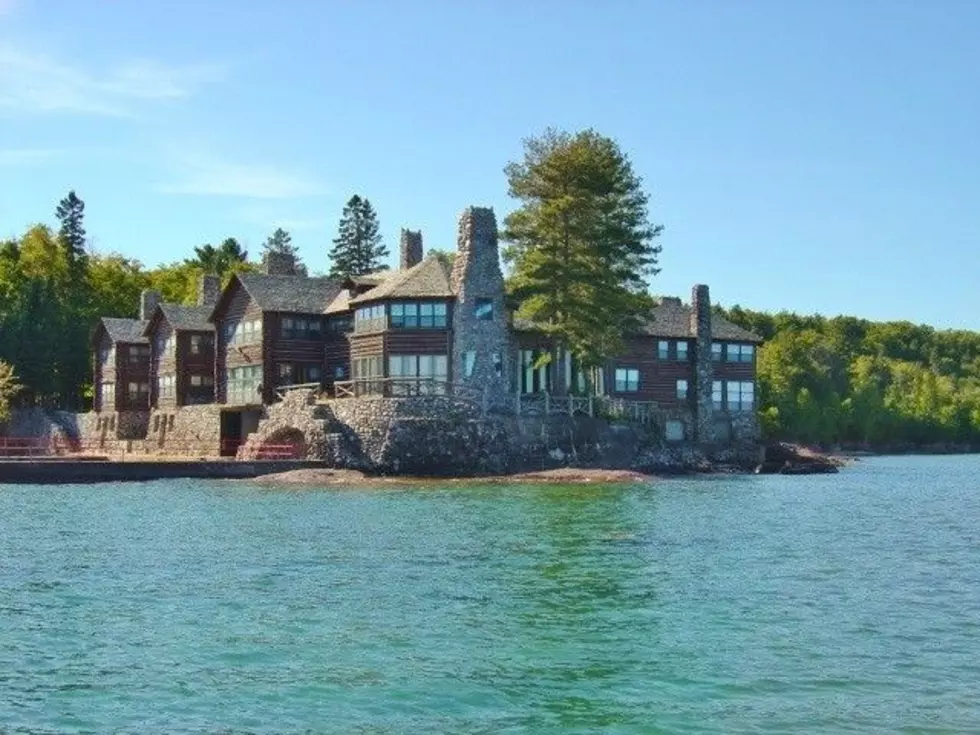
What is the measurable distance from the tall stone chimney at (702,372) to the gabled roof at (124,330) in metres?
39.2

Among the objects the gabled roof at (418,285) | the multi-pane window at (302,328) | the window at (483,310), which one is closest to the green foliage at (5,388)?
the multi-pane window at (302,328)

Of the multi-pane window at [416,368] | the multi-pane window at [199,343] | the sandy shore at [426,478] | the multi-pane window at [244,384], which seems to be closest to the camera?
the sandy shore at [426,478]

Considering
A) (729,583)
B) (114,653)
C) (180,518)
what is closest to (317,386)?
(180,518)

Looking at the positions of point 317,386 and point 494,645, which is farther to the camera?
point 317,386

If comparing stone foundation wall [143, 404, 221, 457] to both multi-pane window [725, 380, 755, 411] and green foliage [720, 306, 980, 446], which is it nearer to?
multi-pane window [725, 380, 755, 411]

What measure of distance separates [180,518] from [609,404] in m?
37.0

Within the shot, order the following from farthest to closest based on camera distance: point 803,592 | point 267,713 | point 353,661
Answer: point 803,592 → point 353,661 → point 267,713

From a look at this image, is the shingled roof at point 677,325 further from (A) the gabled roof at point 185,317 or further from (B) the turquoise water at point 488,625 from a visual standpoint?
(B) the turquoise water at point 488,625

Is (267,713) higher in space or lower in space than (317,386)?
lower

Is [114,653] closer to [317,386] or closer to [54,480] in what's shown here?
[54,480]

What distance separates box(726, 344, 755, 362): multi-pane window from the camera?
87.2m

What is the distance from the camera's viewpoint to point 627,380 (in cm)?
8238

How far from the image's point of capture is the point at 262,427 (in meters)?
72.1

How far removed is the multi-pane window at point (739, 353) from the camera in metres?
87.2
